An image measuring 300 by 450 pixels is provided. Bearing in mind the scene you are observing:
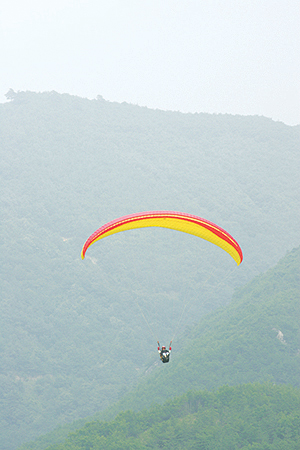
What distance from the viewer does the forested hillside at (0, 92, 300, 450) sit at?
5103 centimetres

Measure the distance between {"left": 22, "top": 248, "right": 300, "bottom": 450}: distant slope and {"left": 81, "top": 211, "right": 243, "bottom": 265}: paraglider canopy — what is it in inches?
597

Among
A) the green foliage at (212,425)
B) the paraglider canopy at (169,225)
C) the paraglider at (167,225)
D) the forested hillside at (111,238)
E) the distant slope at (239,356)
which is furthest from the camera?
the forested hillside at (111,238)

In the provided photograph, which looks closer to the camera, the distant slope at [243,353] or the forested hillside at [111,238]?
the distant slope at [243,353]

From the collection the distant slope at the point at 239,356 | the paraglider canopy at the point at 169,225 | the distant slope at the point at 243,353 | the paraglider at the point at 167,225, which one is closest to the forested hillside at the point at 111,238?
the distant slope at the point at 243,353

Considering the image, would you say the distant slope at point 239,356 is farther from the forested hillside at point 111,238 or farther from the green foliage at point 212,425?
the forested hillside at point 111,238

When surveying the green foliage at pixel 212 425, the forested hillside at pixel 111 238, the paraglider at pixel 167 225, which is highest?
the forested hillside at pixel 111 238

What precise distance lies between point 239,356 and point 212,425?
9066 mm

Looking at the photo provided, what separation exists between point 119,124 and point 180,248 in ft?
141

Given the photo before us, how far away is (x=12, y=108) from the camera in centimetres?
9881

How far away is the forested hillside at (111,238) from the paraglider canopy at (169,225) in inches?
1157

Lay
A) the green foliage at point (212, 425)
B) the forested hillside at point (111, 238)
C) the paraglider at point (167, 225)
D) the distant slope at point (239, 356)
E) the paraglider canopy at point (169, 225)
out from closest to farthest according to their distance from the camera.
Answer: the paraglider at point (167, 225) → the paraglider canopy at point (169, 225) → the green foliage at point (212, 425) → the distant slope at point (239, 356) → the forested hillside at point (111, 238)

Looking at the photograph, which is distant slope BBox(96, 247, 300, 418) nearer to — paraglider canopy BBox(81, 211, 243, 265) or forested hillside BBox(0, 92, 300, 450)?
forested hillside BBox(0, 92, 300, 450)

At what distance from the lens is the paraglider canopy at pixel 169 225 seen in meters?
18.7

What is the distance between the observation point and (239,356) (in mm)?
33906
